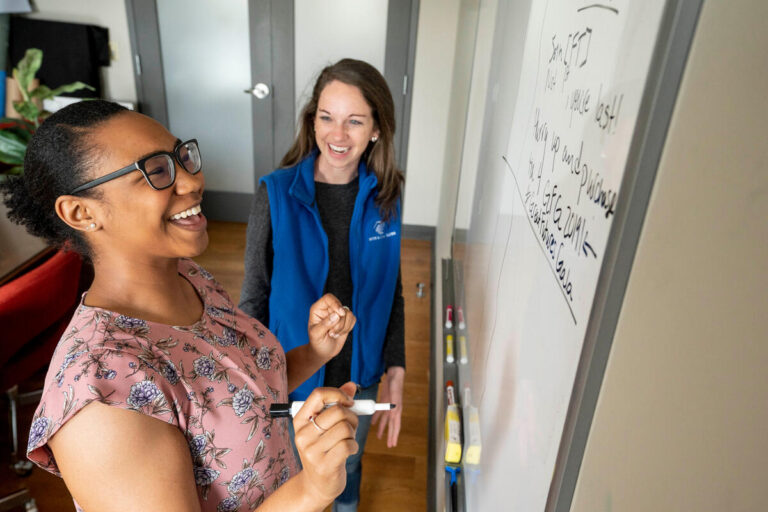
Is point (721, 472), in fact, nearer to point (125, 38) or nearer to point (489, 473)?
point (489, 473)

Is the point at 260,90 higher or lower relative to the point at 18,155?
higher

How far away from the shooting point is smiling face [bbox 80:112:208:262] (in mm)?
746

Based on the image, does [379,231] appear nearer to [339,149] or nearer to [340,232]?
[340,232]

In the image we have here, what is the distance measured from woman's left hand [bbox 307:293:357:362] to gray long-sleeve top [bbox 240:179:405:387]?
0.29 meters

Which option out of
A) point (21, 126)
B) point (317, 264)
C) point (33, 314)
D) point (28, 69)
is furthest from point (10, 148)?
point (317, 264)

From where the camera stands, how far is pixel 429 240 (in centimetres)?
443

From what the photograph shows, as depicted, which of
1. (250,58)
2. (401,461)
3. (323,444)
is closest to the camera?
(323,444)

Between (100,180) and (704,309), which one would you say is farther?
(100,180)

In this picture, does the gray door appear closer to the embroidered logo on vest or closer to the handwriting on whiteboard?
the embroidered logo on vest

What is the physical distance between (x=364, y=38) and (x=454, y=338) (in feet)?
10.0

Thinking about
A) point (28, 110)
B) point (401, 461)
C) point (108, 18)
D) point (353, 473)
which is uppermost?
point (108, 18)

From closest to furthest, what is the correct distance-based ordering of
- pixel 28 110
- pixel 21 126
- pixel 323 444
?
pixel 323 444 → pixel 21 126 → pixel 28 110

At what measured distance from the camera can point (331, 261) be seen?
54.7 inches

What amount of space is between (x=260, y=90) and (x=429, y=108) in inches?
54.1
